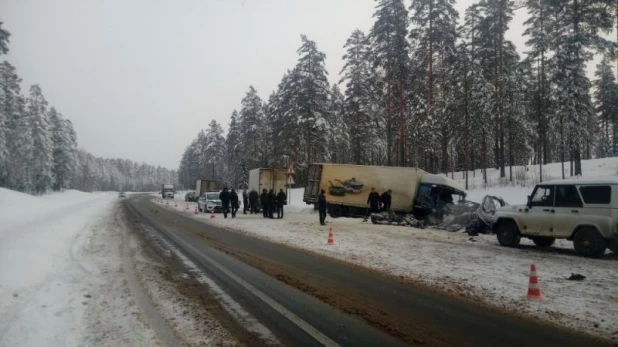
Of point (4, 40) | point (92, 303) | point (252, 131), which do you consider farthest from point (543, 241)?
point (252, 131)

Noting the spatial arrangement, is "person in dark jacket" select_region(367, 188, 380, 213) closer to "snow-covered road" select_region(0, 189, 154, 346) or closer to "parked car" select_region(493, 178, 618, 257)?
"parked car" select_region(493, 178, 618, 257)

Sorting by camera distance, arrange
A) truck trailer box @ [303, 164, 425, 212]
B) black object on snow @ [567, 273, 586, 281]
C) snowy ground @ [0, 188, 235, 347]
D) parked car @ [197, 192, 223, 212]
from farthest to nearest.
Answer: parked car @ [197, 192, 223, 212] < truck trailer box @ [303, 164, 425, 212] < black object on snow @ [567, 273, 586, 281] < snowy ground @ [0, 188, 235, 347]

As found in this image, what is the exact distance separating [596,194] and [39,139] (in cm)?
7126

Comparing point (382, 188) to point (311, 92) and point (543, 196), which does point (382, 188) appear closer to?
point (543, 196)

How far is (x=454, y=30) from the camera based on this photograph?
36.3m

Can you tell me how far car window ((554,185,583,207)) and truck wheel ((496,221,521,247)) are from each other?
169cm

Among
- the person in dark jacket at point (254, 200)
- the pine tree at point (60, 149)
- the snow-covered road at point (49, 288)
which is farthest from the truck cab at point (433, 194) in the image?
the pine tree at point (60, 149)

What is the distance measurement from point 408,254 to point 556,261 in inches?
155

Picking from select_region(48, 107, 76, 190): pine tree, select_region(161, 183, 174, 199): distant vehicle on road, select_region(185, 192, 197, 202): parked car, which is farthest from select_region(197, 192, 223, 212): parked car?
select_region(48, 107, 76, 190): pine tree

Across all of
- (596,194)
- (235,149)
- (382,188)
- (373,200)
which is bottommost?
(373,200)

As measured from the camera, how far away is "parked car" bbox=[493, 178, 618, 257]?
38.4 ft

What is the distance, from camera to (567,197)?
12664 millimetres

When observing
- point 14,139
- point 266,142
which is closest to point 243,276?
point 266,142

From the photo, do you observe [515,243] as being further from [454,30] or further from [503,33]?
[503,33]
